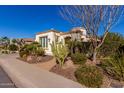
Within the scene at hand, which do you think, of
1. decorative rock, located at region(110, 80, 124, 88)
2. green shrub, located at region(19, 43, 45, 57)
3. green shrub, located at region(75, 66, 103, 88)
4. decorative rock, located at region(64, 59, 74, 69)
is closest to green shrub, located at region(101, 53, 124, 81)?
decorative rock, located at region(110, 80, 124, 88)

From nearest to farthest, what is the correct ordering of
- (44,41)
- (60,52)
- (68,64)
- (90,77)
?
1. (90,77)
2. (68,64)
3. (60,52)
4. (44,41)

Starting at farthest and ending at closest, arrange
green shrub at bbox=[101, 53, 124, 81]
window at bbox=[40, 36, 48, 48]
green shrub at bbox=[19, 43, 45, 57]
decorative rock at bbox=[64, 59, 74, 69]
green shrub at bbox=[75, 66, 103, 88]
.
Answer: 1. window at bbox=[40, 36, 48, 48]
2. green shrub at bbox=[19, 43, 45, 57]
3. decorative rock at bbox=[64, 59, 74, 69]
4. green shrub at bbox=[101, 53, 124, 81]
5. green shrub at bbox=[75, 66, 103, 88]

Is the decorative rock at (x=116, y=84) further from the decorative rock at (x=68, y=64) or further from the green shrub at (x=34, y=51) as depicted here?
the green shrub at (x=34, y=51)

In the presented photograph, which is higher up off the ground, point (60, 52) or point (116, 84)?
point (60, 52)

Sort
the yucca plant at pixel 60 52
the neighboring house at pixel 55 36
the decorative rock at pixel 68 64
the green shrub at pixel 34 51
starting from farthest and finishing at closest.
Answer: the neighboring house at pixel 55 36 → the green shrub at pixel 34 51 → the yucca plant at pixel 60 52 → the decorative rock at pixel 68 64

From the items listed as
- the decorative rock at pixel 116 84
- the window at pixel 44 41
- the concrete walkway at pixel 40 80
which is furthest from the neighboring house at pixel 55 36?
the decorative rock at pixel 116 84

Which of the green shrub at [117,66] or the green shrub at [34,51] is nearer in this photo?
the green shrub at [117,66]

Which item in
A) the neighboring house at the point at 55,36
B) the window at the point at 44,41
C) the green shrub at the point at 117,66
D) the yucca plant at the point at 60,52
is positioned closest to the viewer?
the green shrub at the point at 117,66

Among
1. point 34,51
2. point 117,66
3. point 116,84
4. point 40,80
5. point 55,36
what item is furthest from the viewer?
point 55,36

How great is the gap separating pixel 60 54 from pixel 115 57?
16.6ft

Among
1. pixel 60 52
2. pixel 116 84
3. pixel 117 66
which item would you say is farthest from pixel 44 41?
pixel 116 84

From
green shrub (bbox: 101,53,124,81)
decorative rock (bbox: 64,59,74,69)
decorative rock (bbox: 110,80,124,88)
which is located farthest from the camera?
decorative rock (bbox: 64,59,74,69)

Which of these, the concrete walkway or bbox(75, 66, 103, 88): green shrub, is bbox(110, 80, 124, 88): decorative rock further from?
the concrete walkway

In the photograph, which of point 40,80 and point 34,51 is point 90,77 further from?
point 34,51
